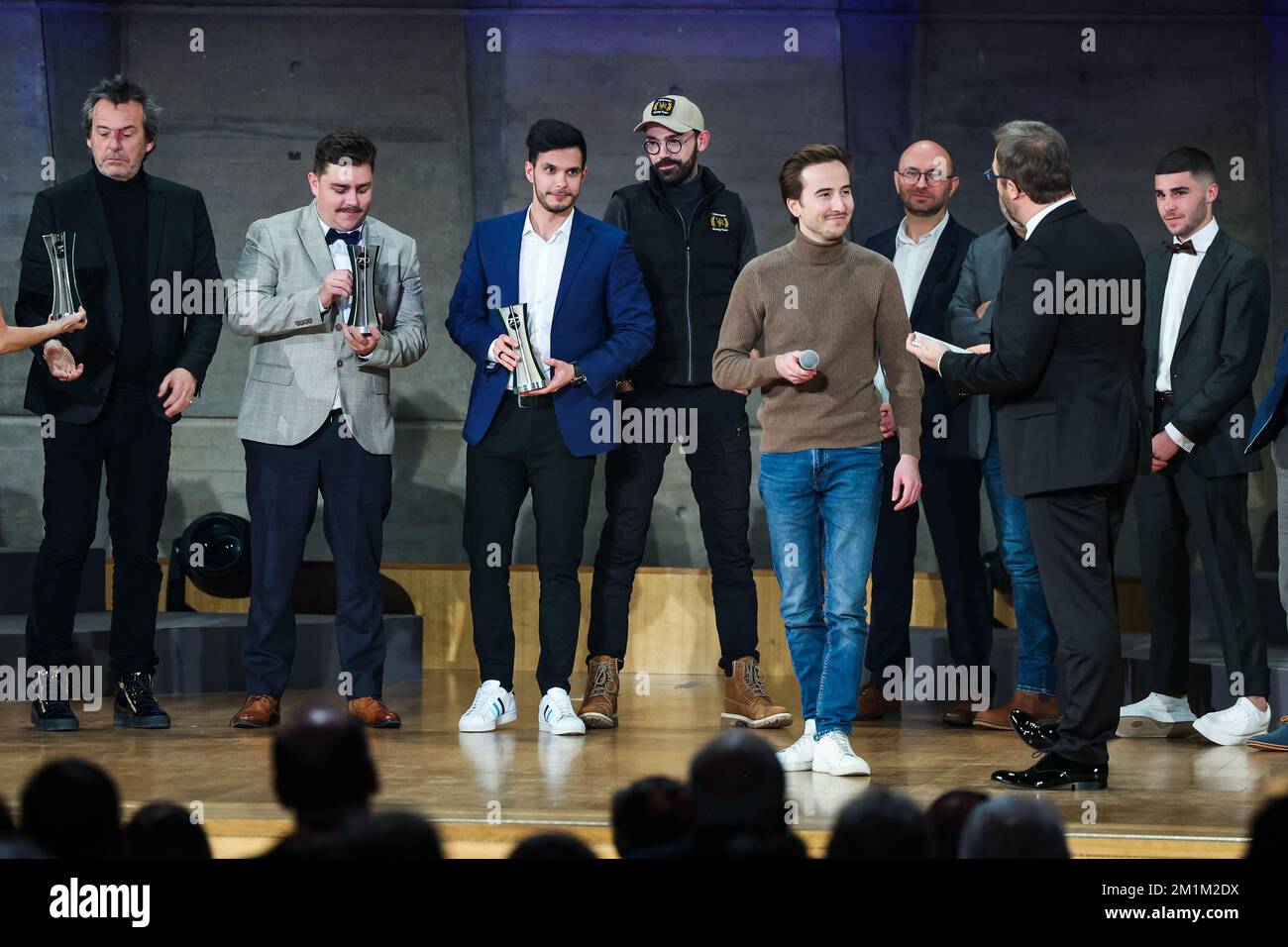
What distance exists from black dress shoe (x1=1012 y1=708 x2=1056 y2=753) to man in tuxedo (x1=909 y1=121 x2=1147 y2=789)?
1.63 feet

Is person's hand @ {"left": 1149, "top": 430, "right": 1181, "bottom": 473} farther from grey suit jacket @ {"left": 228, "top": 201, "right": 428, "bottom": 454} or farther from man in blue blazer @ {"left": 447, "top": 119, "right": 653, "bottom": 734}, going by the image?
grey suit jacket @ {"left": 228, "top": 201, "right": 428, "bottom": 454}

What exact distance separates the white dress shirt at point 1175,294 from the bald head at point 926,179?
2.27 feet

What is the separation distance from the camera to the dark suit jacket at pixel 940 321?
457 cm

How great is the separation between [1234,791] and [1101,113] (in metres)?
3.76

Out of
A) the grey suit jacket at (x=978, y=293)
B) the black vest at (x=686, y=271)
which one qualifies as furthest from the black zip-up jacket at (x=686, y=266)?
the grey suit jacket at (x=978, y=293)

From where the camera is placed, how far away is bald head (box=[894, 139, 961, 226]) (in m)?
4.61

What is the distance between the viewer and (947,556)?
15.1ft

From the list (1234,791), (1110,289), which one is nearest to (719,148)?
(1110,289)

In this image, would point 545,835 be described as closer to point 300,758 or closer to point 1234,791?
point 300,758

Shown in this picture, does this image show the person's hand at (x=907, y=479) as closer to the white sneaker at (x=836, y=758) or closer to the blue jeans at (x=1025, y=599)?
the white sneaker at (x=836, y=758)

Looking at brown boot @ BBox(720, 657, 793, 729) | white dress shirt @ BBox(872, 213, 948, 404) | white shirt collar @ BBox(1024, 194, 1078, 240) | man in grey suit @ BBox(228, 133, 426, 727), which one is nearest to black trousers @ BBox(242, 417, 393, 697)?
man in grey suit @ BBox(228, 133, 426, 727)

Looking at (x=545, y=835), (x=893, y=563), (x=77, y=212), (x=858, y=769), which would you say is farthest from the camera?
(x=893, y=563)

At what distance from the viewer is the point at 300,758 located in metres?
1.76
